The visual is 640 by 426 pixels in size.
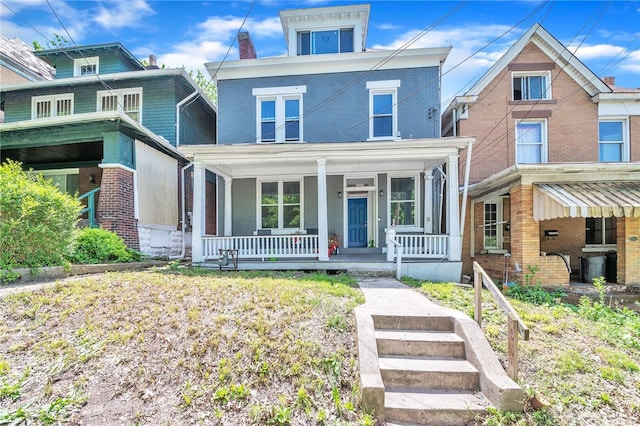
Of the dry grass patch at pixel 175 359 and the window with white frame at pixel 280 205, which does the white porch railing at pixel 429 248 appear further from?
the window with white frame at pixel 280 205

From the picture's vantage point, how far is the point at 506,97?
469 inches

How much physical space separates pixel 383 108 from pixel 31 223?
32.3 ft

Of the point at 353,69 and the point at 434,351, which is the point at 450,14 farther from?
the point at 434,351

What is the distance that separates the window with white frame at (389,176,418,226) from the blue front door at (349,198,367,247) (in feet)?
3.25

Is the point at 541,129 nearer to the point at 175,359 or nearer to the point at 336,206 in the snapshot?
the point at 336,206

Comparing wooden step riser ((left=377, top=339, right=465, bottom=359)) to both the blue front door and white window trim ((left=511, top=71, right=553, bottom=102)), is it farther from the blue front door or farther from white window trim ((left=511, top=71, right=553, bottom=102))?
white window trim ((left=511, top=71, right=553, bottom=102))

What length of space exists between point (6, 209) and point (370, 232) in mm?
9361

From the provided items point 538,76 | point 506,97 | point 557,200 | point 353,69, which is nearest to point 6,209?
point 353,69

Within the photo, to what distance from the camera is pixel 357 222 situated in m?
11.4

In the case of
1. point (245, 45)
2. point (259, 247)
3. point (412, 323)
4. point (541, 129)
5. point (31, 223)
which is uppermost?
point (245, 45)

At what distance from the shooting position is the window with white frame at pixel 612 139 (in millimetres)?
11742

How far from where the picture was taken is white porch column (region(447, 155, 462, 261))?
27.6 ft

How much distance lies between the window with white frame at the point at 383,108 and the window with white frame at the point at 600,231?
24.3 ft

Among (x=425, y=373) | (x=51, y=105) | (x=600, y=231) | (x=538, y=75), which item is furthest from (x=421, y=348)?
(x=51, y=105)
